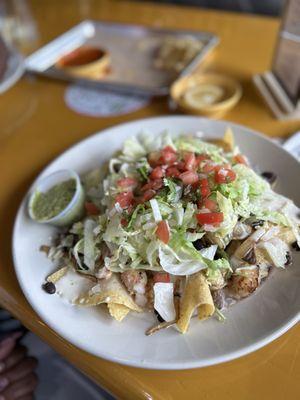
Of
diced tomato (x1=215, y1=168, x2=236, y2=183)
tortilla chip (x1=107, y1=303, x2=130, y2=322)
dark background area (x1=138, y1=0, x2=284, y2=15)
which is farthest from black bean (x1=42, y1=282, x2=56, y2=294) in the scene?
dark background area (x1=138, y1=0, x2=284, y2=15)

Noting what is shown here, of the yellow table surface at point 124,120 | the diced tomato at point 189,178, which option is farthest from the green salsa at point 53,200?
the diced tomato at point 189,178

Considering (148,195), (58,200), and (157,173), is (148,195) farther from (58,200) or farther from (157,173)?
(58,200)

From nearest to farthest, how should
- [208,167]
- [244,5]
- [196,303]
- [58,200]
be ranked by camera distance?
[196,303]
[208,167]
[58,200]
[244,5]

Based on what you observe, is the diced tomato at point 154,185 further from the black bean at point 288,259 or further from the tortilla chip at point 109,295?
the black bean at point 288,259

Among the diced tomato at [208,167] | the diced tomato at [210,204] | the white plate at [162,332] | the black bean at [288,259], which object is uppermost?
the diced tomato at [208,167]

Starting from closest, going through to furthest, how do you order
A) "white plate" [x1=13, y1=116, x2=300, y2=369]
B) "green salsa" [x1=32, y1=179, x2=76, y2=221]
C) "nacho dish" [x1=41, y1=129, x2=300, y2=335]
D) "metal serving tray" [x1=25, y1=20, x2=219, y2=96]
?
"white plate" [x1=13, y1=116, x2=300, y2=369] < "nacho dish" [x1=41, y1=129, x2=300, y2=335] < "green salsa" [x1=32, y1=179, x2=76, y2=221] < "metal serving tray" [x1=25, y1=20, x2=219, y2=96]

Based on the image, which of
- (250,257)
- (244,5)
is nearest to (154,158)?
(250,257)

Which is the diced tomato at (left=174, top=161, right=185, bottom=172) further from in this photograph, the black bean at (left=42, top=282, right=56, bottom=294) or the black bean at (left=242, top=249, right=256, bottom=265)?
the black bean at (left=42, top=282, right=56, bottom=294)
